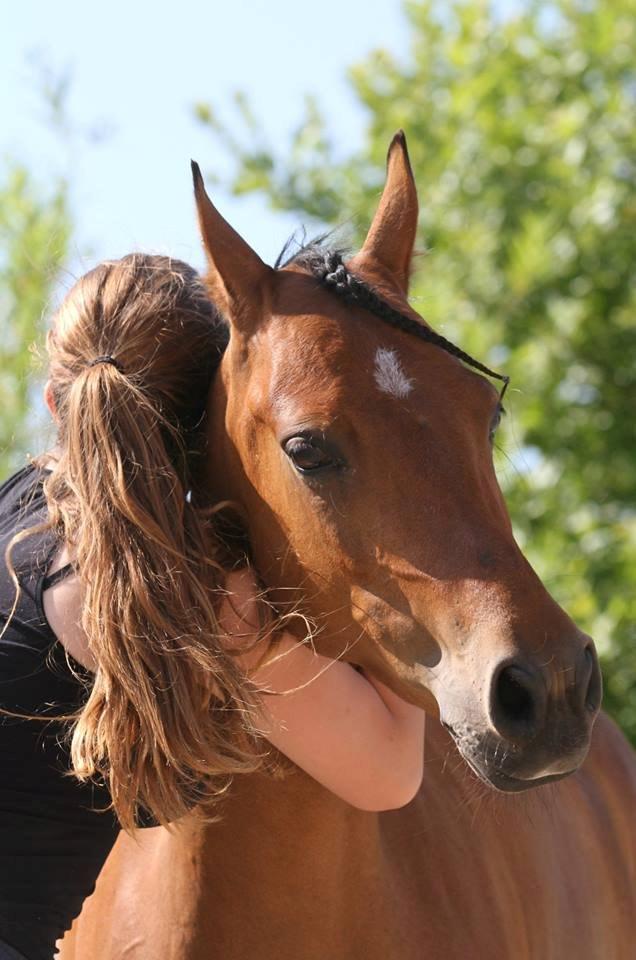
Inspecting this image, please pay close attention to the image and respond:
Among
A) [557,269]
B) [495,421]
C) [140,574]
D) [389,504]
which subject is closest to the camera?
[389,504]

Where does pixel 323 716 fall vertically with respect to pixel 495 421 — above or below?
below

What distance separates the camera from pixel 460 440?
2.04m

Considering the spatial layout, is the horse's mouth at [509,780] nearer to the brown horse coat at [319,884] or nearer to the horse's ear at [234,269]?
the brown horse coat at [319,884]

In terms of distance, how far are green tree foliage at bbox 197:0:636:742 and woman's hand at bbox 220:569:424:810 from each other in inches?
125

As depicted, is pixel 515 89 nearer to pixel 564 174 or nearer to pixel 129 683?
pixel 564 174

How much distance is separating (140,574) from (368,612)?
376 millimetres

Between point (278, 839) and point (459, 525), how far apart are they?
2.28ft

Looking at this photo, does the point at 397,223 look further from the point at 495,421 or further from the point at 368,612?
the point at 368,612

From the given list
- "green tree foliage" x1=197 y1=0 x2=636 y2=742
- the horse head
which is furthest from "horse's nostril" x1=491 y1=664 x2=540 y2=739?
"green tree foliage" x1=197 y1=0 x2=636 y2=742

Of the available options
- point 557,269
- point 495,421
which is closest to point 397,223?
point 495,421

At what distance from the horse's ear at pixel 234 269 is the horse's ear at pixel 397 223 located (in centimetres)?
26

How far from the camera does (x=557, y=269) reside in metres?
5.61

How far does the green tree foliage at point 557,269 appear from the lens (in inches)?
216

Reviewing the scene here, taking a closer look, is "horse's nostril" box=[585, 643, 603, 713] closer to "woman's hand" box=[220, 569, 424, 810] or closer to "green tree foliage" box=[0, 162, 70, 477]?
"woman's hand" box=[220, 569, 424, 810]
